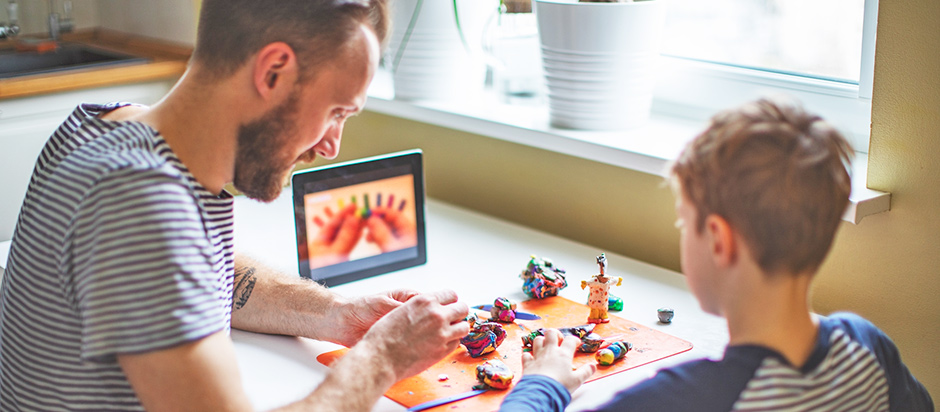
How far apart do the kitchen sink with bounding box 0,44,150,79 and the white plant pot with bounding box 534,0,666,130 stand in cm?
148

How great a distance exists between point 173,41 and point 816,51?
1.91m

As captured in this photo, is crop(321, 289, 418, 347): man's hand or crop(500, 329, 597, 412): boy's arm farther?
crop(321, 289, 418, 347): man's hand

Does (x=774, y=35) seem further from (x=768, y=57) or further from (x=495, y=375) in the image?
(x=495, y=375)

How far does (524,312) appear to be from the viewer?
1324mm

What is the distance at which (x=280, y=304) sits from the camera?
1.27 meters

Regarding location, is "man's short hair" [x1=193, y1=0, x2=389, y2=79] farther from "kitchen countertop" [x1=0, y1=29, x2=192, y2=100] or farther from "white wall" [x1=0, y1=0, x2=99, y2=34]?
"white wall" [x1=0, y1=0, x2=99, y2=34]

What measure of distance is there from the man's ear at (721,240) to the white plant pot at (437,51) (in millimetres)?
1219

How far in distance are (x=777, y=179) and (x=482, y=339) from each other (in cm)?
53

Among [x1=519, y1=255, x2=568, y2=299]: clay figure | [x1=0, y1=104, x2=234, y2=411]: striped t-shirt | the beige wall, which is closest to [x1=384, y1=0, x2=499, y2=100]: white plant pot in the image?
the beige wall

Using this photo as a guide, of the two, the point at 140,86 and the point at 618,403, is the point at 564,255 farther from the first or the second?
the point at 140,86

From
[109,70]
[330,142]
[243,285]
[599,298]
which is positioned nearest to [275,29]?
[330,142]

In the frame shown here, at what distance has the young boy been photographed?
0.75 meters

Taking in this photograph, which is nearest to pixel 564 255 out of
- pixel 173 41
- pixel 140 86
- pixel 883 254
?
pixel 883 254

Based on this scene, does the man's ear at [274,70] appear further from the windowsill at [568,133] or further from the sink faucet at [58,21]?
the sink faucet at [58,21]
